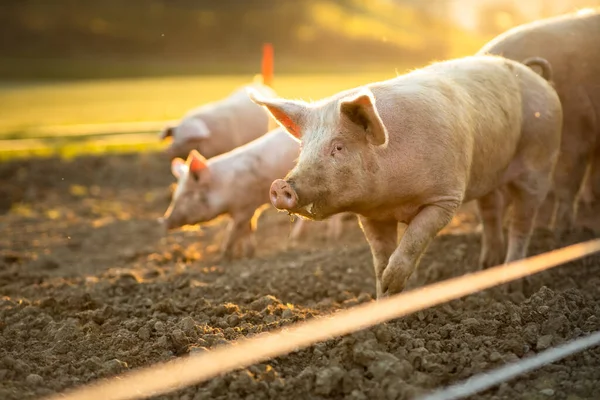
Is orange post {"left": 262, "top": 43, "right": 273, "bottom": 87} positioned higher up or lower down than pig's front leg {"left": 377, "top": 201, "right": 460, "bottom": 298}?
lower down

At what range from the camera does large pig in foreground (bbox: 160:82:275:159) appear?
10419 mm

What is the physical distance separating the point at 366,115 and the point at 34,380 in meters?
2.08

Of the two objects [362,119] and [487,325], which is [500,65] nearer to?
[362,119]

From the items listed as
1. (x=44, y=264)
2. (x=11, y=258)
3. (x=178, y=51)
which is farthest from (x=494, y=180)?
(x=178, y=51)

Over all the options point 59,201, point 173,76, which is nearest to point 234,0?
point 173,76

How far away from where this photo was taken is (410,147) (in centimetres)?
484

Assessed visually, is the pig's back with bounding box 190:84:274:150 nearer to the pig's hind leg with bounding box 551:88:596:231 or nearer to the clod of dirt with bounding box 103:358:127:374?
the pig's hind leg with bounding box 551:88:596:231

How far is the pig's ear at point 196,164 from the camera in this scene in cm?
815

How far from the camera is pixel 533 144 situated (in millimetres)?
5992

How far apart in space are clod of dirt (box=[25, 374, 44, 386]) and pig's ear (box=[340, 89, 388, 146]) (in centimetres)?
200

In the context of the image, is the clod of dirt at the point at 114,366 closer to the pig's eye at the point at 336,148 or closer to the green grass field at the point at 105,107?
the pig's eye at the point at 336,148

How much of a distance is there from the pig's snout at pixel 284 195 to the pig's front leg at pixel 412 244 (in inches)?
30.0

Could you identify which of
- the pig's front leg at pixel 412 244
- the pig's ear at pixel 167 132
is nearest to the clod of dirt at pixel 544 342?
the pig's front leg at pixel 412 244

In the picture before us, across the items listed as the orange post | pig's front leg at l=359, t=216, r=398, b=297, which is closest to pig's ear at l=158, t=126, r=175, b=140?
the orange post
